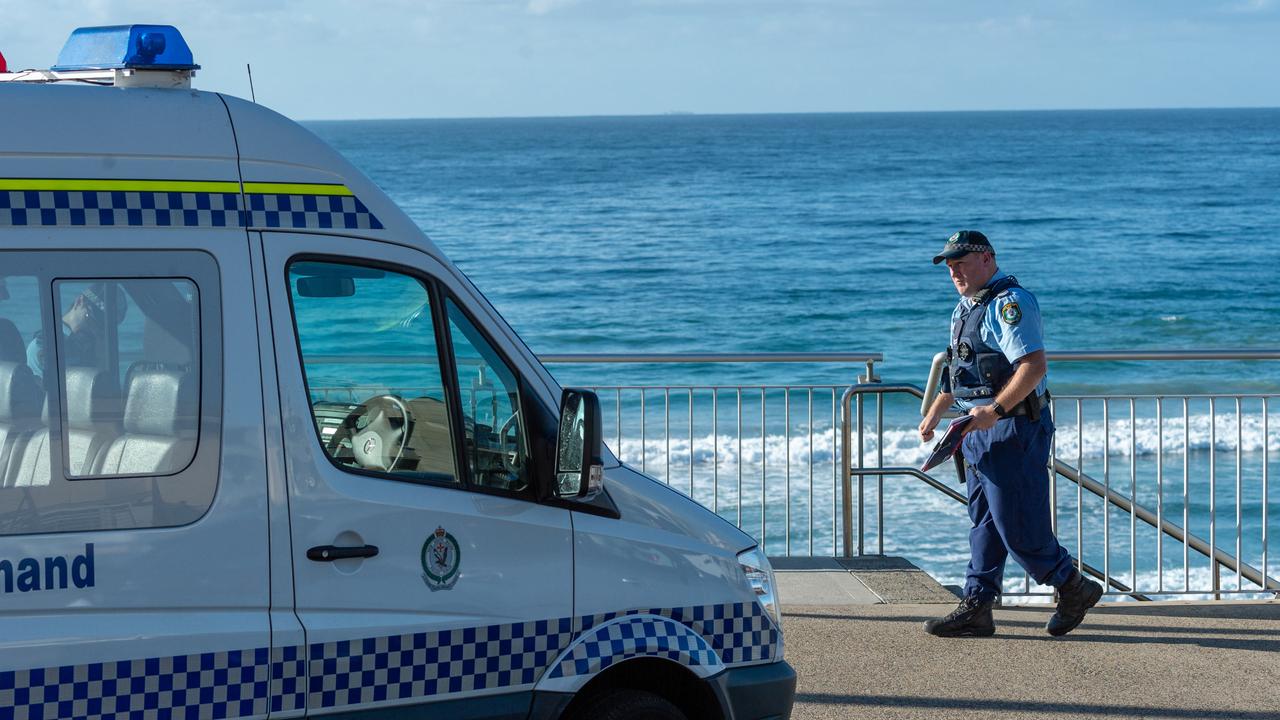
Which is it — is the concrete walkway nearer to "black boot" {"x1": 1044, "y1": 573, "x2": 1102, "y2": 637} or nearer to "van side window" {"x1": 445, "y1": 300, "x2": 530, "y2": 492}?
"black boot" {"x1": 1044, "y1": 573, "x2": 1102, "y2": 637}

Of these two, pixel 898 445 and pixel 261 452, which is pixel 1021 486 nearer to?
pixel 261 452

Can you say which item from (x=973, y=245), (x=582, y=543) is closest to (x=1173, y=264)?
(x=973, y=245)

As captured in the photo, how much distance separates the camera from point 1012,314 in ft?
18.1

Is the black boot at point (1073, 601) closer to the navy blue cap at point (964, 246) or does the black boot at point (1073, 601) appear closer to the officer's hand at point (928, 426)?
the officer's hand at point (928, 426)

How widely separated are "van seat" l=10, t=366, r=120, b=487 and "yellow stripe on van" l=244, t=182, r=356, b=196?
1.80 feet

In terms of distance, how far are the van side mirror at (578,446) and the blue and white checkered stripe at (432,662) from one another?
0.38 meters

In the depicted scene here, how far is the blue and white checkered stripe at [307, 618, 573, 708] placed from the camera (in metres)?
3.18

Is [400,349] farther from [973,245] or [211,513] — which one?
[973,245]

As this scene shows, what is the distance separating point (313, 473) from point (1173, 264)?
37097mm

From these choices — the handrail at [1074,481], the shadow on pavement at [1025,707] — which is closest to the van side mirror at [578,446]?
the shadow on pavement at [1025,707]

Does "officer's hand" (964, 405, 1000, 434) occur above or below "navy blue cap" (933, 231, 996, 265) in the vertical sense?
below

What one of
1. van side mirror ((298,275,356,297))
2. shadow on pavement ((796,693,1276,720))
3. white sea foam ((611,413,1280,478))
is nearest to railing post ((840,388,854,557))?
shadow on pavement ((796,693,1276,720))

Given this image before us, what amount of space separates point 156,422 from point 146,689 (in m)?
0.59

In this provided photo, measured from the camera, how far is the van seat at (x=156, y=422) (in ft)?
9.68
